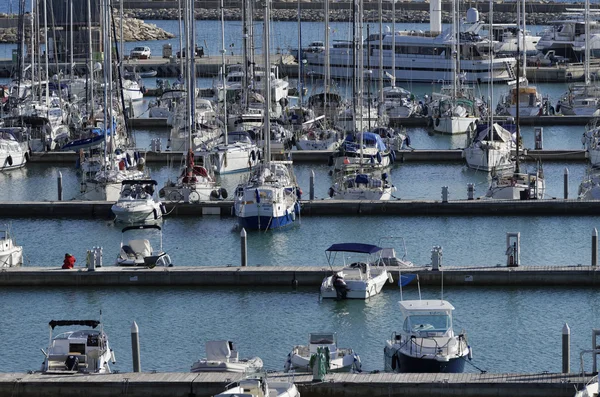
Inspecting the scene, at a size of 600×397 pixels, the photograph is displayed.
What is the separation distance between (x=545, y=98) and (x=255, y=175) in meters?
35.1

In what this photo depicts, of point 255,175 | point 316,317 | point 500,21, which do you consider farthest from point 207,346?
point 500,21

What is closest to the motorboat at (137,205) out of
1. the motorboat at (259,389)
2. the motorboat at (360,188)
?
the motorboat at (360,188)

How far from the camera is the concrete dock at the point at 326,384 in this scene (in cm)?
3095

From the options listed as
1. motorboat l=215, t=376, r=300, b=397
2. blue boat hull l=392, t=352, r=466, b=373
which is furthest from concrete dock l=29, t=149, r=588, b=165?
motorboat l=215, t=376, r=300, b=397

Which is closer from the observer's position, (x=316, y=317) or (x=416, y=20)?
(x=316, y=317)

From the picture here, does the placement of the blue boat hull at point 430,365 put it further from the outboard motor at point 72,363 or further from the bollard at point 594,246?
the bollard at point 594,246

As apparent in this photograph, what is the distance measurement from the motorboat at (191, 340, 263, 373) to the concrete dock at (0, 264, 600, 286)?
888cm

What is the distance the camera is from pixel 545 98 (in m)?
84.0

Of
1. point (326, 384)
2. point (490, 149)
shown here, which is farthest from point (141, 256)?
point (490, 149)

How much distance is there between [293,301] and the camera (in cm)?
4125

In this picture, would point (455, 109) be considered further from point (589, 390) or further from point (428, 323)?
point (589, 390)

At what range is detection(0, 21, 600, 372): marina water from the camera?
A: 3719 cm

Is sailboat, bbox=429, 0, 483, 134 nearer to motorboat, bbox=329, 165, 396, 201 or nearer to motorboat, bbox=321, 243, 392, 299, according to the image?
motorboat, bbox=329, 165, 396, 201

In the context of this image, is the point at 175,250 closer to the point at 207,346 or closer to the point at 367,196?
the point at 367,196
